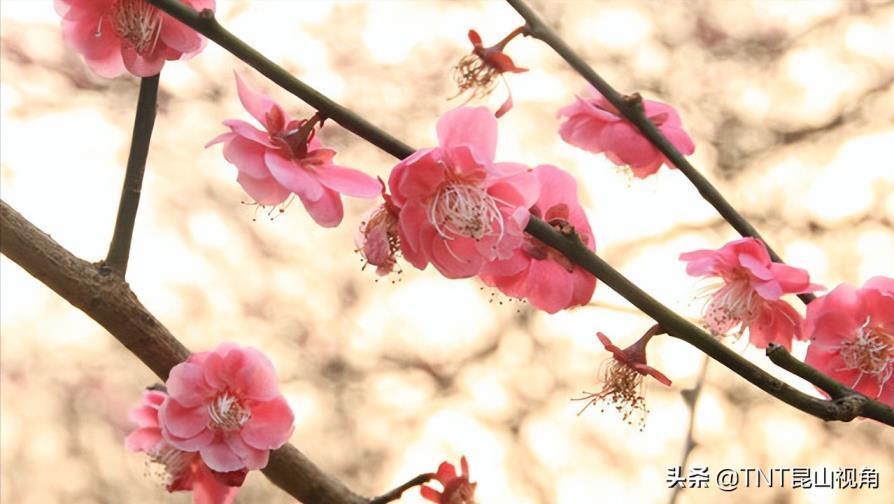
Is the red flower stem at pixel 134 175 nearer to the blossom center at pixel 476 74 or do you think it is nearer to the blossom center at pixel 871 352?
the blossom center at pixel 476 74

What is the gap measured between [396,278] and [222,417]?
0.55 m

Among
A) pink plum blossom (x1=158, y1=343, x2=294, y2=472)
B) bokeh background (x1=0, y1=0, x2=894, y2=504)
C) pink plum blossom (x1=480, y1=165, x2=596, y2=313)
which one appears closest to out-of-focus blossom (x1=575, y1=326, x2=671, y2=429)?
pink plum blossom (x1=480, y1=165, x2=596, y2=313)

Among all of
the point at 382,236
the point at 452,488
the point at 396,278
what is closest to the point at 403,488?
the point at 452,488

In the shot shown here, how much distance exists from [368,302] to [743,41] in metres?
0.47

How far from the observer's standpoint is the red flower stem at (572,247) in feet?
1.00

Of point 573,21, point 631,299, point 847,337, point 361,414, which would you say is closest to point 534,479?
point 361,414

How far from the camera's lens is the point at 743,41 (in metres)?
1.06

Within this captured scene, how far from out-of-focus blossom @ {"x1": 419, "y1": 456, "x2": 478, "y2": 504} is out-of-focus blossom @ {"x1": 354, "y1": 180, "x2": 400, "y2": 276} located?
13 centimetres

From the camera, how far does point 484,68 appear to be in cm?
45

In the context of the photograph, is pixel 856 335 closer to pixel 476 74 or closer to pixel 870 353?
pixel 870 353

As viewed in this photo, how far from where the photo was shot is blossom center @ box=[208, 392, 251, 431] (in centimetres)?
40

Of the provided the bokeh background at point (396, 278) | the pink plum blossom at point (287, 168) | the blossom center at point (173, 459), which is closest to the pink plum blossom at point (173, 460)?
the blossom center at point (173, 459)

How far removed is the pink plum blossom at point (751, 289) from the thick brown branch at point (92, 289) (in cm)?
22

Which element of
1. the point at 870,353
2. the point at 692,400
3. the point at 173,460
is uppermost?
the point at 692,400
